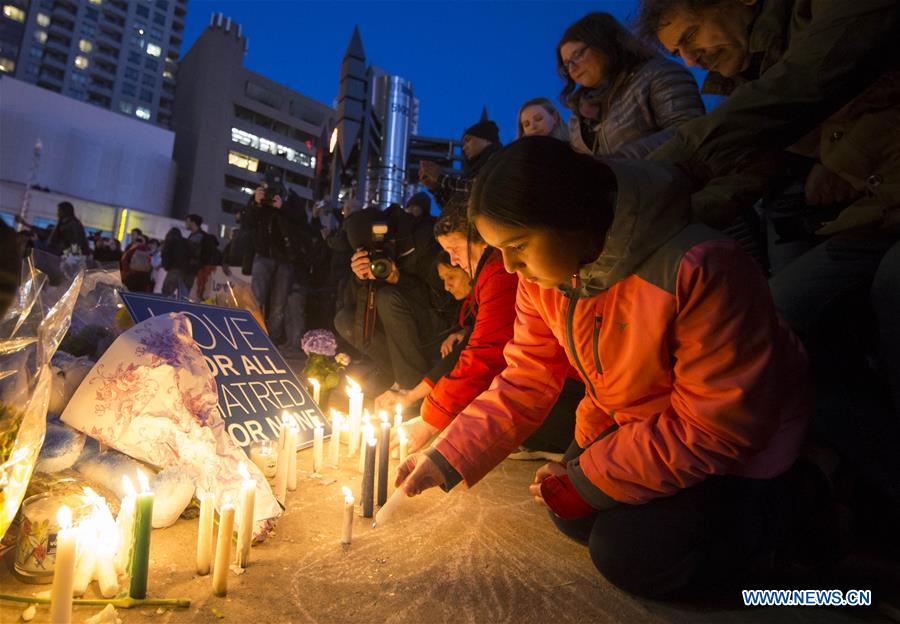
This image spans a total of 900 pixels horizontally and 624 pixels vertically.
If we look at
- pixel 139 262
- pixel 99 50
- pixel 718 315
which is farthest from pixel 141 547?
pixel 99 50

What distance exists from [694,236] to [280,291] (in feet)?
19.1

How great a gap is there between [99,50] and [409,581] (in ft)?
206

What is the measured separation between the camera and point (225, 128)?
41156mm

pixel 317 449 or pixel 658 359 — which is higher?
pixel 658 359

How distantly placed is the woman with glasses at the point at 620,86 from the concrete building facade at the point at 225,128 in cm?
3624

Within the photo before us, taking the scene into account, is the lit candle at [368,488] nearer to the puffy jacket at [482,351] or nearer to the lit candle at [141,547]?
the puffy jacket at [482,351]

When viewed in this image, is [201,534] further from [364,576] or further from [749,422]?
[749,422]

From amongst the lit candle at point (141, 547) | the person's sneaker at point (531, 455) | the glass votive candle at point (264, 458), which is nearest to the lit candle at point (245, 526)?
the lit candle at point (141, 547)

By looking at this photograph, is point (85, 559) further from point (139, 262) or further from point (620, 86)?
point (139, 262)

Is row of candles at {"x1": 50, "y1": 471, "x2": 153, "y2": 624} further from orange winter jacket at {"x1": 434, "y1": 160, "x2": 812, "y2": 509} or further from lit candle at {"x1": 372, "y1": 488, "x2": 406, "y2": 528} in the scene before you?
orange winter jacket at {"x1": 434, "y1": 160, "x2": 812, "y2": 509}

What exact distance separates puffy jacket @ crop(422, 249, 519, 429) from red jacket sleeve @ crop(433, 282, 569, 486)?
48 centimetres

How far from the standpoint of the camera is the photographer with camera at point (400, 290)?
3.70 m

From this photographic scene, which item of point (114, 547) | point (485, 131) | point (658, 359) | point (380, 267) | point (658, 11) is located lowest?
point (114, 547)

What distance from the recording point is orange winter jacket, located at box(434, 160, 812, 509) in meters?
1.21
